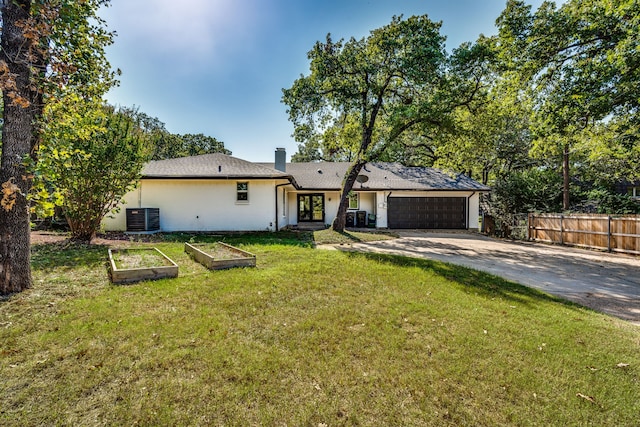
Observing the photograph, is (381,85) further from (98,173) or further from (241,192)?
(98,173)

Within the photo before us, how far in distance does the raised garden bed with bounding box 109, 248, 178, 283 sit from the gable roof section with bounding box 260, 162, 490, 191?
9.81 metres

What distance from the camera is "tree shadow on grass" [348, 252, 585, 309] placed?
489cm

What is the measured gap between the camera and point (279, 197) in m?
14.1

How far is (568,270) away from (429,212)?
408 inches

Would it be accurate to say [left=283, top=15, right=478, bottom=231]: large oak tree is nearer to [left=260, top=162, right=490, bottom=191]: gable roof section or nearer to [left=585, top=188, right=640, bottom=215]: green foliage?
[left=260, top=162, right=490, bottom=191]: gable roof section

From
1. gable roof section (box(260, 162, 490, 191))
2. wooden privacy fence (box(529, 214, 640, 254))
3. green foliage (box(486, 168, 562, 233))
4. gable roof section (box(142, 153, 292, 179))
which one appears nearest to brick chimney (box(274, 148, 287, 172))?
gable roof section (box(260, 162, 490, 191))

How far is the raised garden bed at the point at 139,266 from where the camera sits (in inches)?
195

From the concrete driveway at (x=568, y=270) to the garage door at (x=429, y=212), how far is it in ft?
20.4

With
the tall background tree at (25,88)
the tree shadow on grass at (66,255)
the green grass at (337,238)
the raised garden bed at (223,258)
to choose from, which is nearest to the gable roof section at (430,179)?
the green grass at (337,238)

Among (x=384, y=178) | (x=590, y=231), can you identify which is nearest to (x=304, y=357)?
(x=590, y=231)

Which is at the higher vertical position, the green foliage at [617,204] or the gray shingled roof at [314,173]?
the gray shingled roof at [314,173]

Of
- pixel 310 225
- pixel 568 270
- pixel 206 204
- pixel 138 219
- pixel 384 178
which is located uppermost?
pixel 384 178

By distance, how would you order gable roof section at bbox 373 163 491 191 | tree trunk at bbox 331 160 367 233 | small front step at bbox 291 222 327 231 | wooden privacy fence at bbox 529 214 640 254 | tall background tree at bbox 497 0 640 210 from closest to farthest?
tall background tree at bbox 497 0 640 210
wooden privacy fence at bbox 529 214 640 254
tree trunk at bbox 331 160 367 233
small front step at bbox 291 222 327 231
gable roof section at bbox 373 163 491 191

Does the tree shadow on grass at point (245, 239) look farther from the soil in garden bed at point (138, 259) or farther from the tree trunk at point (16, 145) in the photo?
the tree trunk at point (16, 145)
